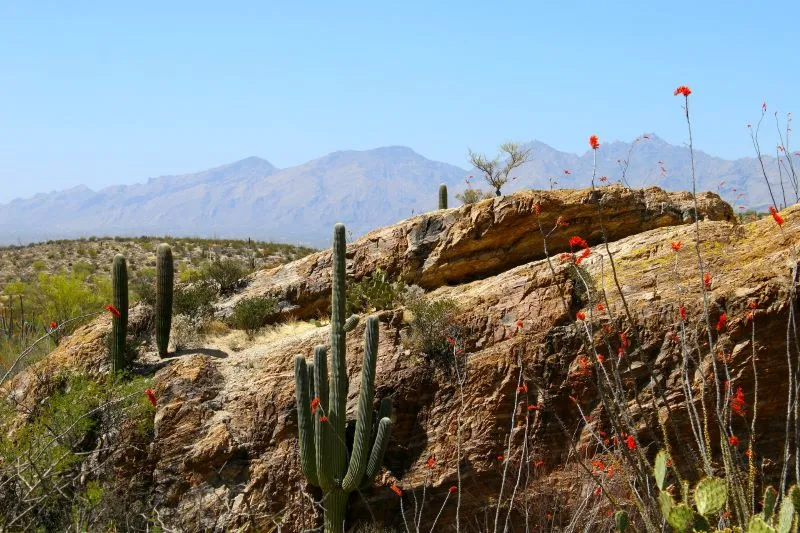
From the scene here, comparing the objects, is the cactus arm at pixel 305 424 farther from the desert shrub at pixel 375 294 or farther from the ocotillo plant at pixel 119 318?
the ocotillo plant at pixel 119 318

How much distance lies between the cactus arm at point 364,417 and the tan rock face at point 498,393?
1.80 ft

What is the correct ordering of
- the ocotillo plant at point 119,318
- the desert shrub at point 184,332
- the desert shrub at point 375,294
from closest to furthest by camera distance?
1. the ocotillo plant at point 119,318
2. the desert shrub at point 375,294
3. the desert shrub at point 184,332

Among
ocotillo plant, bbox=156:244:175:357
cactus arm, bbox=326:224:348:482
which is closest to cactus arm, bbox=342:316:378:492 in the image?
cactus arm, bbox=326:224:348:482

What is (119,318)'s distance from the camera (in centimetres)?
1200

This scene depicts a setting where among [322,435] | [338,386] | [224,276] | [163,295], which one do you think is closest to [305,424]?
[322,435]

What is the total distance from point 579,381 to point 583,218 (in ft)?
12.7

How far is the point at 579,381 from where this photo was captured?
9477 millimetres

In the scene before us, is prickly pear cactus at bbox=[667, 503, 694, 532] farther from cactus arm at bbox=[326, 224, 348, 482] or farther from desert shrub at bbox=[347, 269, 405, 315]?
desert shrub at bbox=[347, 269, 405, 315]

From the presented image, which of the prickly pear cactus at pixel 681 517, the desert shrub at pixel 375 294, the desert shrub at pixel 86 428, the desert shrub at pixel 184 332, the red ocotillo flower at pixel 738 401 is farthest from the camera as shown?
the desert shrub at pixel 184 332

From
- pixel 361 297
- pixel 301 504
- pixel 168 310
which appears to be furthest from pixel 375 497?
pixel 168 310

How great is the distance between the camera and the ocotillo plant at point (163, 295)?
12242mm

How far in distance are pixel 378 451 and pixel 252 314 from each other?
533 cm

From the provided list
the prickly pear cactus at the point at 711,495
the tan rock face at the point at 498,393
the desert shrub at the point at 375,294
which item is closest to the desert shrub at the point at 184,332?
the tan rock face at the point at 498,393

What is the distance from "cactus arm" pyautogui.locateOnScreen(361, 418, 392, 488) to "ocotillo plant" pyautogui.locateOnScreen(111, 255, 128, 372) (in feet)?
16.3
